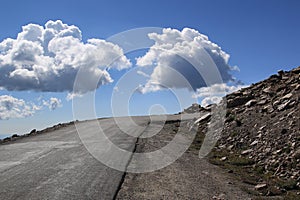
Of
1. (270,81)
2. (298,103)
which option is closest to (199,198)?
(298,103)

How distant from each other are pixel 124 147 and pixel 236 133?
6045 millimetres

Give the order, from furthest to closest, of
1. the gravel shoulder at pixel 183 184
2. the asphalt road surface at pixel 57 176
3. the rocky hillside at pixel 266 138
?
the rocky hillside at pixel 266 138, the gravel shoulder at pixel 183 184, the asphalt road surface at pixel 57 176

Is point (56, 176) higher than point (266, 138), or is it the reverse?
point (266, 138)

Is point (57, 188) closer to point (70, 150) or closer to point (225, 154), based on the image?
point (70, 150)

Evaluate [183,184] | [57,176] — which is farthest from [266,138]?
[57,176]

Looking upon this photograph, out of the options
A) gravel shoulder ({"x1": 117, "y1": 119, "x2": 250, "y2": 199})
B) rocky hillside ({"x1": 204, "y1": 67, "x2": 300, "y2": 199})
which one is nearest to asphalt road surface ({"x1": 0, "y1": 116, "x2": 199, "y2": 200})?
gravel shoulder ({"x1": 117, "y1": 119, "x2": 250, "y2": 199})

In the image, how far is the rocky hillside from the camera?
1073cm

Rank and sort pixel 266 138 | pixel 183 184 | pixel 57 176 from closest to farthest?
1. pixel 183 184
2. pixel 57 176
3. pixel 266 138

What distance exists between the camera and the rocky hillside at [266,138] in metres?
10.7

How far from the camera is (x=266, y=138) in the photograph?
1440 cm

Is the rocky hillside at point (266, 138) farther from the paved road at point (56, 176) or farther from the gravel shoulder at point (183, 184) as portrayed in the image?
the paved road at point (56, 176)

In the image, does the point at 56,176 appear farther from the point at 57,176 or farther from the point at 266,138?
the point at 266,138

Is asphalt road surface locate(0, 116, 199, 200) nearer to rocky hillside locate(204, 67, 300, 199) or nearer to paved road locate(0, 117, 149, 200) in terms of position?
paved road locate(0, 117, 149, 200)

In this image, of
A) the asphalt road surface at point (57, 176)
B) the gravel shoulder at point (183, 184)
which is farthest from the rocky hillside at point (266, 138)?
the asphalt road surface at point (57, 176)
